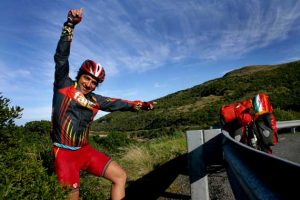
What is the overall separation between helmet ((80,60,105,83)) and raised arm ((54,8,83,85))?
12.2 inches

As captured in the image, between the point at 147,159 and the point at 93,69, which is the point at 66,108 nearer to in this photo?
the point at 93,69

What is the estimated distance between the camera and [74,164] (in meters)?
4.25

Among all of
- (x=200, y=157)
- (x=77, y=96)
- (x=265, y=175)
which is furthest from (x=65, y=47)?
(x=265, y=175)

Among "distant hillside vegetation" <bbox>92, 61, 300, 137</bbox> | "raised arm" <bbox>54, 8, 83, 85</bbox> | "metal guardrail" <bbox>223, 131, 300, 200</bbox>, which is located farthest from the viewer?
"distant hillside vegetation" <bbox>92, 61, 300, 137</bbox>

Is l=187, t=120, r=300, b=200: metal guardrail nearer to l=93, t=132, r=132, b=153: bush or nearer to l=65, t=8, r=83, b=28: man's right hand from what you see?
l=65, t=8, r=83, b=28: man's right hand

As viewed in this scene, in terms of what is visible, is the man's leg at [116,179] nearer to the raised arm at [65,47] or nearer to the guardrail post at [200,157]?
the guardrail post at [200,157]

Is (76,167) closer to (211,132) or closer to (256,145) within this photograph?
(211,132)

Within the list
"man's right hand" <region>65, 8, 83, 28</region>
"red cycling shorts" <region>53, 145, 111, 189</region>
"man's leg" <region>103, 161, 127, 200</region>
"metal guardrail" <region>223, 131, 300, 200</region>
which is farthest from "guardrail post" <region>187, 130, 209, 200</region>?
"man's right hand" <region>65, 8, 83, 28</region>

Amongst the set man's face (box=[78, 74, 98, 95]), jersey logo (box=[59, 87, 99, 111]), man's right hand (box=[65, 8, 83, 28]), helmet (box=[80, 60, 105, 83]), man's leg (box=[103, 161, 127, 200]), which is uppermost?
man's right hand (box=[65, 8, 83, 28])

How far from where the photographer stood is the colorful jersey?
159 inches

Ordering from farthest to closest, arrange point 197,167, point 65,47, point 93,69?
point 93,69 < point 65,47 < point 197,167

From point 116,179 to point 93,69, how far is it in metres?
1.43

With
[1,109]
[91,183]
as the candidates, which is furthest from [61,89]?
[91,183]

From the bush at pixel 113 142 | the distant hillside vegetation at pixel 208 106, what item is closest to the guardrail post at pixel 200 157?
the bush at pixel 113 142
